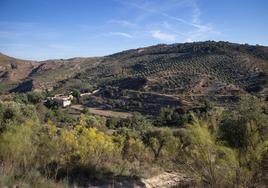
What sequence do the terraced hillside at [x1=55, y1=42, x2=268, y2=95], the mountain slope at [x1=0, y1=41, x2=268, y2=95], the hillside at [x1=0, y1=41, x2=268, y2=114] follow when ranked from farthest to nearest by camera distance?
the mountain slope at [x1=0, y1=41, x2=268, y2=95], the terraced hillside at [x1=55, y1=42, x2=268, y2=95], the hillside at [x1=0, y1=41, x2=268, y2=114]

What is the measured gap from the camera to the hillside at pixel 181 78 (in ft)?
186

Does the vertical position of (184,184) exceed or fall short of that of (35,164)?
it falls short

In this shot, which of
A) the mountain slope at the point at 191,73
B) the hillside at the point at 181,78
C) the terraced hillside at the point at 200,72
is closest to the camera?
the hillside at the point at 181,78

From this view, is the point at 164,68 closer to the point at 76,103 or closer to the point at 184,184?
the point at 76,103

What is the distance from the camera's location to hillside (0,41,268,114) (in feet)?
186

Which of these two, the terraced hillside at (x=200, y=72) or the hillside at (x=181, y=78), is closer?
the hillside at (x=181, y=78)

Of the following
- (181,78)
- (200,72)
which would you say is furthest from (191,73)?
(181,78)

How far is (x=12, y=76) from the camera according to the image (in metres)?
113

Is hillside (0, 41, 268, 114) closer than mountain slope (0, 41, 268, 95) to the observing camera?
Yes

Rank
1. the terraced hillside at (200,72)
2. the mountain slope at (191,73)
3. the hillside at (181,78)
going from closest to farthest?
the hillside at (181,78) → the terraced hillside at (200,72) → the mountain slope at (191,73)

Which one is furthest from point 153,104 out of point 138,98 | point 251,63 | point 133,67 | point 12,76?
point 12,76

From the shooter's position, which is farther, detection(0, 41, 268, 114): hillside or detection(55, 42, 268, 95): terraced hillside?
detection(55, 42, 268, 95): terraced hillside

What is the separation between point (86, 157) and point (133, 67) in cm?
8135

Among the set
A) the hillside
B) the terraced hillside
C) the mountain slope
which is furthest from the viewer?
the mountain slope
